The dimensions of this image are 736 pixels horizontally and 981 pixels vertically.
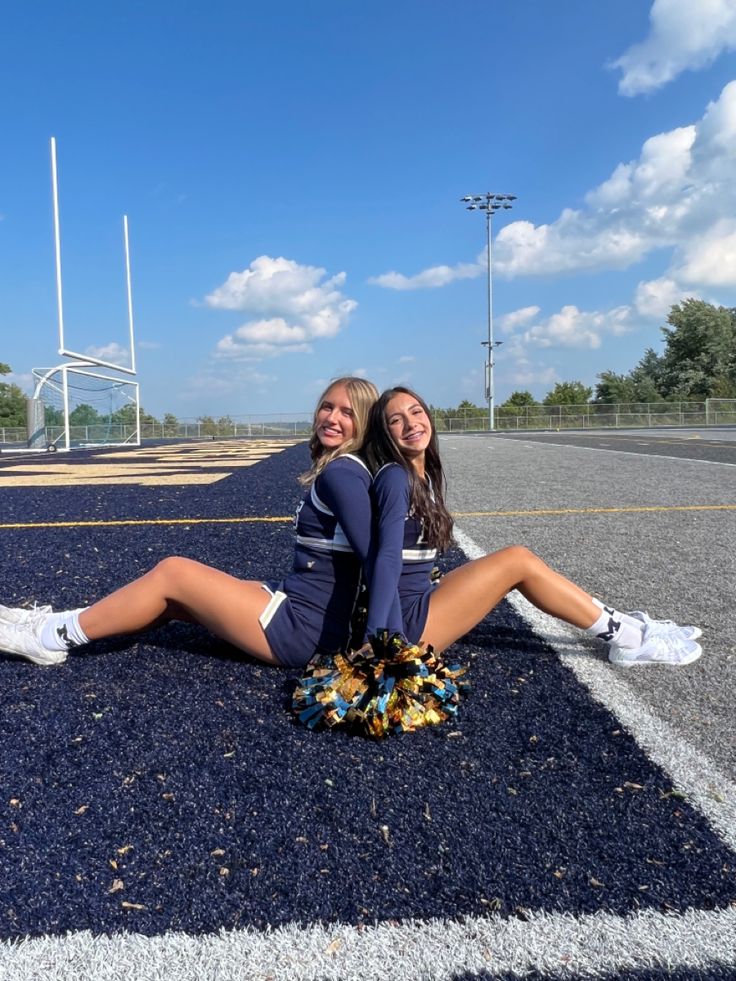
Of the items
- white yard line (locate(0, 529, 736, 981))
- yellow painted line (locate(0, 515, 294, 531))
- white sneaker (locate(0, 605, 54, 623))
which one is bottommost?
white yard line (locate(0, 529, 736, 981))

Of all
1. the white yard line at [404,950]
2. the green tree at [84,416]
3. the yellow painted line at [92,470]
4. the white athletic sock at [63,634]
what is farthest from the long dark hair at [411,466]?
the green tree at [84,416]

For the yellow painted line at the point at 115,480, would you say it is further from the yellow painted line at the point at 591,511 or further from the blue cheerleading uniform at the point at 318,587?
the blue cheerleading uniform at the point at 318,587

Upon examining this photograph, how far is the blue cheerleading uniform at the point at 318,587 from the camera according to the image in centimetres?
256

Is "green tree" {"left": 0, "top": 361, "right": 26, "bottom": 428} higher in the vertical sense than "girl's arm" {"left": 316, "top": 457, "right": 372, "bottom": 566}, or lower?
higher

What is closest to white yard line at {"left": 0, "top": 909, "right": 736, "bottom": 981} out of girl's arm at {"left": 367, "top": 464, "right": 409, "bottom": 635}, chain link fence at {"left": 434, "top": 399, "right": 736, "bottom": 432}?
girl's arm at {"left": 367, "top": 464, "right": 409, "bottom": 635}

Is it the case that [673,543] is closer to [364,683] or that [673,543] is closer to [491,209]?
[364,683]

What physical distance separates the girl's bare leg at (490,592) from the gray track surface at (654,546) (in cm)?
36

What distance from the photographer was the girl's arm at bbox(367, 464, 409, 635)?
7.77 feet

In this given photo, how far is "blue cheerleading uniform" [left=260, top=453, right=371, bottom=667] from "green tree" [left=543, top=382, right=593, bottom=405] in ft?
236

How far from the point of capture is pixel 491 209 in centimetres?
5200

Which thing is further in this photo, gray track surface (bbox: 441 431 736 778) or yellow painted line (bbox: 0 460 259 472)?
yellow painted line (bbox: 0 460 259 472)

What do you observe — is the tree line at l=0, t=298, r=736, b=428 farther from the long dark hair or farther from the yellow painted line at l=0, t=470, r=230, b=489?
the long dark hair

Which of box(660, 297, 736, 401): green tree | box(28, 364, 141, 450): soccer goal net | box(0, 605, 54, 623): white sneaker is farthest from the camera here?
box(660, 297, 736, 401): green tree

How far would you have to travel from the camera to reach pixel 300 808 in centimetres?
189
